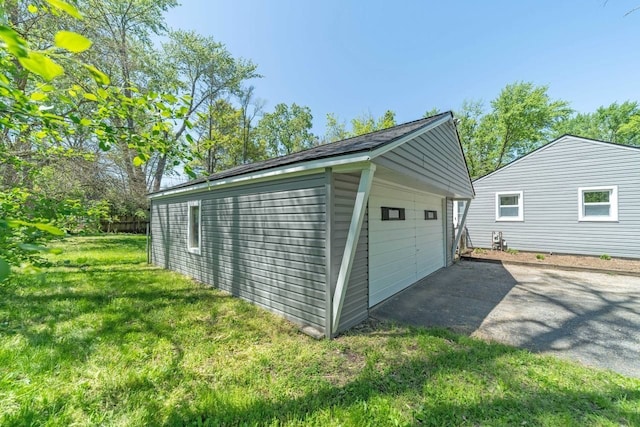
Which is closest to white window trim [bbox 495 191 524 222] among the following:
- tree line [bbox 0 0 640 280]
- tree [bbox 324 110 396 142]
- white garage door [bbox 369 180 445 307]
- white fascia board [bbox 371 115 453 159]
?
tree line [bbox 0 0 640 280]

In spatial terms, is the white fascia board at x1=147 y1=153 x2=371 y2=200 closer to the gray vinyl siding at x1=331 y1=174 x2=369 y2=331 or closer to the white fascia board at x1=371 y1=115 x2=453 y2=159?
the white fascia board at x1=371 y1=115 x2=453 y2=159

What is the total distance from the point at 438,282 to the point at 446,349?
138 inches

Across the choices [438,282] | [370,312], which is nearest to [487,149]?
[438,282]

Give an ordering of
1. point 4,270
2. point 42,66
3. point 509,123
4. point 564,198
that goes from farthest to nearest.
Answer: point 509,123
point 564,198
point 42,66
point 4,270

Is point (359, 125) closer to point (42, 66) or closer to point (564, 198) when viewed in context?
point (564, 198)

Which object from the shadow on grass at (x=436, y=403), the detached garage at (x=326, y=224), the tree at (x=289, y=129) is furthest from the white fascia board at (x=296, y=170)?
the tree at (x=289, y=129)

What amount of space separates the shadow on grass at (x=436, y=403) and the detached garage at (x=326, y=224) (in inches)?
42.5

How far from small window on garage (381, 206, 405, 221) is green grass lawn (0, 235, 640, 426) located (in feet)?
7.00

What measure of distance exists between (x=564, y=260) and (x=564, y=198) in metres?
2.40

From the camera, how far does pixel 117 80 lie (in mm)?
10312

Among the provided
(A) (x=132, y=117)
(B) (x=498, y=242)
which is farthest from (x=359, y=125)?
(A) (x=132, y=117)

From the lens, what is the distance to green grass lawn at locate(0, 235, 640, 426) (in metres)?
2.21

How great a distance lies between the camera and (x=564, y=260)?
27.6 feet

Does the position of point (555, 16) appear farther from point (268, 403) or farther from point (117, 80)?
point (117, 80)
